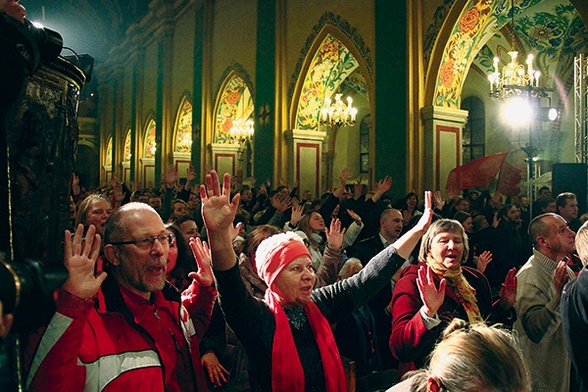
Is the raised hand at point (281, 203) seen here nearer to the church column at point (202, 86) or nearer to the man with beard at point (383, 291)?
the man with beard at point (383, 291)

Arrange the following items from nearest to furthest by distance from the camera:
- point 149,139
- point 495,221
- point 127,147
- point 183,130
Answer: point 495,221
point 183,130
point 149,139
point 127,147

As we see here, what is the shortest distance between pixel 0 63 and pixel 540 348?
324cm

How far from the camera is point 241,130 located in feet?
51.8

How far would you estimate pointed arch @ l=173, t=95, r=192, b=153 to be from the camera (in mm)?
19422

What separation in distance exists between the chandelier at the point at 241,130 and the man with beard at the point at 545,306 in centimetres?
1255

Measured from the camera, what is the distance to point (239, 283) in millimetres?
2041

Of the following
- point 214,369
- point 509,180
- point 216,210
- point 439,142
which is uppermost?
point 439,142

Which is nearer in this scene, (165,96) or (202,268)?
(202,268)

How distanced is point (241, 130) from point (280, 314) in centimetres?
1386

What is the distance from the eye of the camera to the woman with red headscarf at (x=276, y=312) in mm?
1982

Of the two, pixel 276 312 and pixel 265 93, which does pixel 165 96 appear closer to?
pixel 265 93

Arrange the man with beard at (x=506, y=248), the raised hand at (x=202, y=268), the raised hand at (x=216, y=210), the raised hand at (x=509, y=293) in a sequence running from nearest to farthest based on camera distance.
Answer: the raised hand at (x=216, y=210), the raised hand at (x=202, y=268), the raised hand at (x=509, y=293), the man with beard at (x=506, y=248)

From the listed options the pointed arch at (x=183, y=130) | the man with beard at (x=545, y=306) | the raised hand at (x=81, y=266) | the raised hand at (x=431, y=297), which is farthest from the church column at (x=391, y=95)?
the pointed arch at (x=183, y=130)

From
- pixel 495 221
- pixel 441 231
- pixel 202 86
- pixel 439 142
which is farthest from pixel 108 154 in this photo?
pixel 441 231
